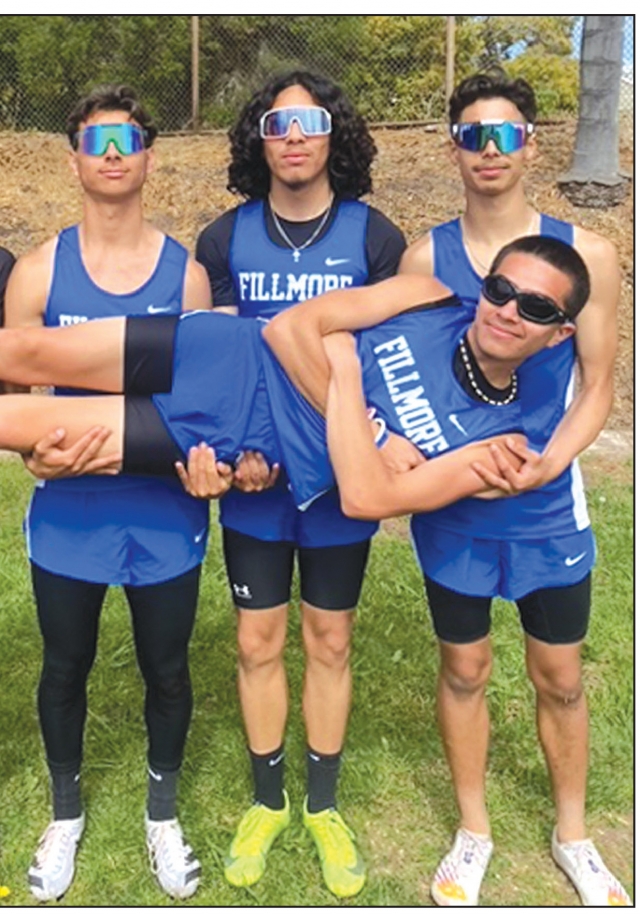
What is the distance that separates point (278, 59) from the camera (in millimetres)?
13609

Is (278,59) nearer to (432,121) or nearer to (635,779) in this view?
(432,121)

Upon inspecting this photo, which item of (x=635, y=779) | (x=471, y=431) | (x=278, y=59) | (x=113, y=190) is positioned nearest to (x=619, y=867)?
(x=635, y=779)

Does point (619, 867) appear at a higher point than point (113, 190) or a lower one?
lower

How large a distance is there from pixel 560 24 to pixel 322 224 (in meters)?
13.1

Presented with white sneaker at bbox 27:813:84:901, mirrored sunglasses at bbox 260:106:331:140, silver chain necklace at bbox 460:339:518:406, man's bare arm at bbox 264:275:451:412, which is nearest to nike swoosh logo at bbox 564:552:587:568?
silver chain necklace at bbox 460:339:518:406

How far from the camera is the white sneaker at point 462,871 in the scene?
3.17 metres

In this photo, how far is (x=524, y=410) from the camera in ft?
9.32

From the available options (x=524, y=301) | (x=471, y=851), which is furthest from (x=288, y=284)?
(x=471, y=851)

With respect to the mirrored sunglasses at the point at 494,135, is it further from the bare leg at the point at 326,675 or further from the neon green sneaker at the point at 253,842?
the neon green sneaker at the point at 253,842

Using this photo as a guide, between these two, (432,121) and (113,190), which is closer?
(113,190)

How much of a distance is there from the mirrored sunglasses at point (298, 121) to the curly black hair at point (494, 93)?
1.31 ft

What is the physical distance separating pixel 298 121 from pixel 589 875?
8.52ft

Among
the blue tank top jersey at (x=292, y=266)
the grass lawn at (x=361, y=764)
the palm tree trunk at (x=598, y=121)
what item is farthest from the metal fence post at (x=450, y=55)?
the blue tank top jersey at (x=292, y=266)

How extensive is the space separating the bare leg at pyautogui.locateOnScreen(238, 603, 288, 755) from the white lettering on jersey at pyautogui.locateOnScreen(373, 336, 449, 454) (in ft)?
2.68
